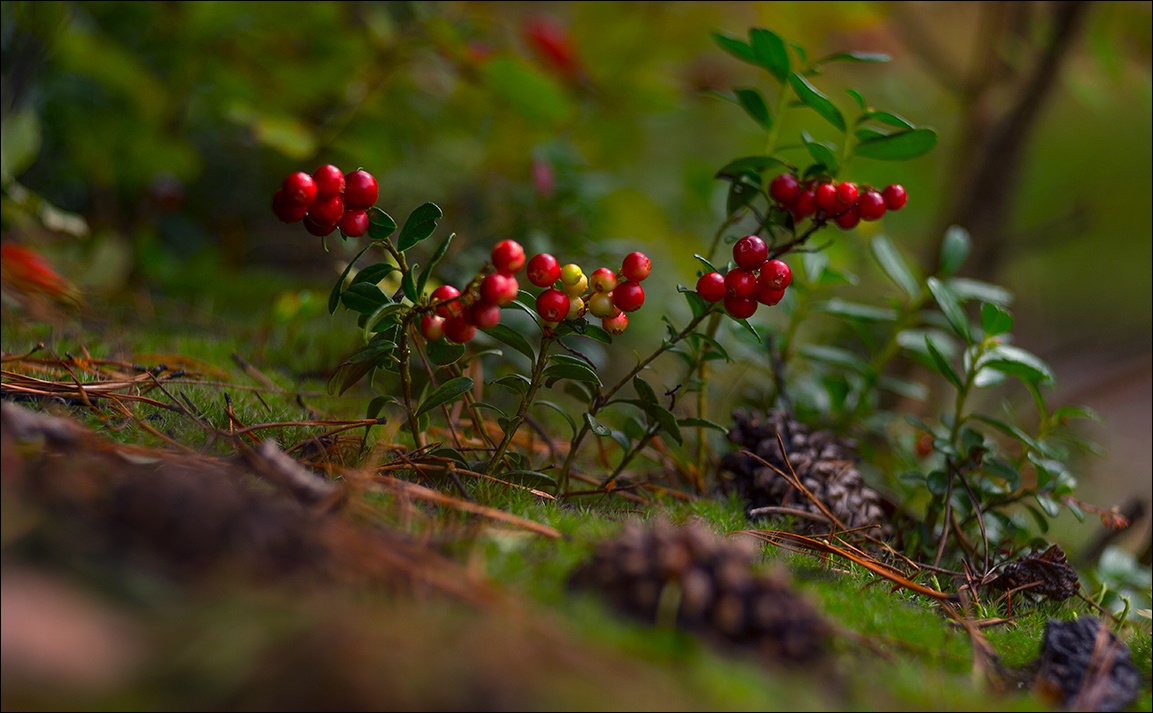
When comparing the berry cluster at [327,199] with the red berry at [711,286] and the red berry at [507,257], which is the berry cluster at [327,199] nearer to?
the red berry at [507,257]

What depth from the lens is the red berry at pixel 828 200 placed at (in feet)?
2.96

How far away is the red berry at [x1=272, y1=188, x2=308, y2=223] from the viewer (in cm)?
73

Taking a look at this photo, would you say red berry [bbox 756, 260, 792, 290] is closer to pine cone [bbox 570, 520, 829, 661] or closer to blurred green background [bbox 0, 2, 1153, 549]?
pine cone [bbox 570, 520, 829, 661]

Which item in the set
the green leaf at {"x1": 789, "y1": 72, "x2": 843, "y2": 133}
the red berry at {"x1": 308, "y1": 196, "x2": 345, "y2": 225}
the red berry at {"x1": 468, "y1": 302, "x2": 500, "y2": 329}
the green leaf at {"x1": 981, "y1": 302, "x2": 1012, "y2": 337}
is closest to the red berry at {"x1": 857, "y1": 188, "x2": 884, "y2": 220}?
the green leaf at {"x1": 789, "y1": 72, "x2": 843, "y2": 133}

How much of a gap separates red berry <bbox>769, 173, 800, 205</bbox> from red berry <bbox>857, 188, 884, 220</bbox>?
78 mm

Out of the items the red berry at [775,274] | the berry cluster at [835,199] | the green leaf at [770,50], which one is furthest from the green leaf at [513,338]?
the green leaf at [770,50]

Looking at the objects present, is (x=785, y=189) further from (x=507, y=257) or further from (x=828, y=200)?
(x=507, y=257)

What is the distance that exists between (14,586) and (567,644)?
1.07 feet

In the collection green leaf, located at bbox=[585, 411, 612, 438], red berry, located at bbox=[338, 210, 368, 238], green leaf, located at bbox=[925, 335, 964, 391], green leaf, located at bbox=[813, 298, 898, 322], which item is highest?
green leaf, located at bbox=[813, 298, 898, 322]

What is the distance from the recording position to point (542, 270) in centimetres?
74

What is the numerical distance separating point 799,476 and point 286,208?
2.31 feet

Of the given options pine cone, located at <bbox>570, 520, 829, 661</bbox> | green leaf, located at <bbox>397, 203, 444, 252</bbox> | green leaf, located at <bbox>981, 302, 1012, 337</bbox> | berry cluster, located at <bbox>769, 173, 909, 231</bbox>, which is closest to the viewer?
pine cone, located at <bbox>570, 520, 829, 661</bbox>

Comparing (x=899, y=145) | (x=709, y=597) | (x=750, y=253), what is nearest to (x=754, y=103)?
(x=899, y=145)

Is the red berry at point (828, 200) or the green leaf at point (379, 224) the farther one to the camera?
the red berry at point (828, 200)
